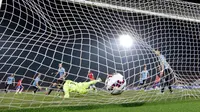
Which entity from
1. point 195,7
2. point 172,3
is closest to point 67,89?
point 172,3

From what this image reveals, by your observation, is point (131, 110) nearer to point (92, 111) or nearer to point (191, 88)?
point (92, 111)

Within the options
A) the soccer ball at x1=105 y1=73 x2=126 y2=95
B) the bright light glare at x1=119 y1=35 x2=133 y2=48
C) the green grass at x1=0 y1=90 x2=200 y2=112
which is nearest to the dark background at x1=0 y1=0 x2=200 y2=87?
the bright light glare at x1=119 y1=35 x2=133 y2=48

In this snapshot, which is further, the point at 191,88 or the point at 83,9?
the point at 191,88

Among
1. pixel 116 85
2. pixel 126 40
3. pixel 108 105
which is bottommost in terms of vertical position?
pixel 108 105

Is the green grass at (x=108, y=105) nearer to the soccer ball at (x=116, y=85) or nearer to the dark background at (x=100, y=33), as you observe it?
the soccer ball at (x=116, y=85)

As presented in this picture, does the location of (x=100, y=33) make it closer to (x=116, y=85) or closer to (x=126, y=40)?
(x=116, y=85)

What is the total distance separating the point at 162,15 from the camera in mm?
5434

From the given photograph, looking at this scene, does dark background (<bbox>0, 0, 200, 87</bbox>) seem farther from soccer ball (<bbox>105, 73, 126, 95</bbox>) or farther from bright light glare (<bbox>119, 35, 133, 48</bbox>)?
soccer ball (<bbox>105, 73, 126, 95</bbox>)

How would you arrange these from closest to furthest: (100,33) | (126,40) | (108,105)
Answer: (108,105), (100,33), (126,40)

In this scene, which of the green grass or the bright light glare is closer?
the green grass

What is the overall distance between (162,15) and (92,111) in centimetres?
302

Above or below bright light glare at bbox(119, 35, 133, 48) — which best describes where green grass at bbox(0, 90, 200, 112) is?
below

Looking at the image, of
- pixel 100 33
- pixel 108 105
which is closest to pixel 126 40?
pixel 100 33

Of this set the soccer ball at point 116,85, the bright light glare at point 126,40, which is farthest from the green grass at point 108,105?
the bright light glare at point 126,40
